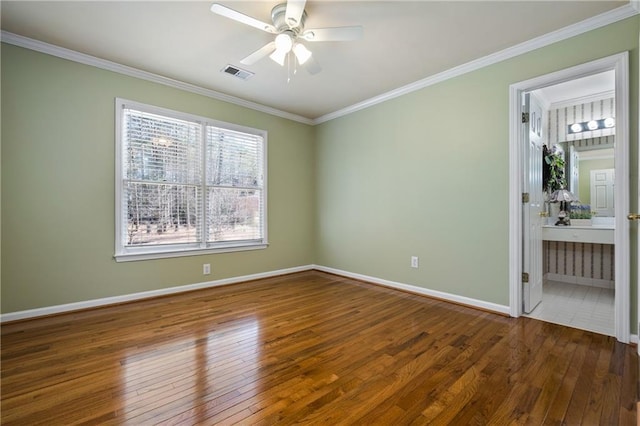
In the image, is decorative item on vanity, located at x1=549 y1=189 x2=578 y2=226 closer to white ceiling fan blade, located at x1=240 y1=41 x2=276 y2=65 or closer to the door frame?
the door frame

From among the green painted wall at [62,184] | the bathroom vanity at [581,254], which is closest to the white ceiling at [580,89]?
the bathroom vanity at [581,254]

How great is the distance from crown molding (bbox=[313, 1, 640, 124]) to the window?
2052mm

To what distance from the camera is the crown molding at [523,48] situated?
2.24m

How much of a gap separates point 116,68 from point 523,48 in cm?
411

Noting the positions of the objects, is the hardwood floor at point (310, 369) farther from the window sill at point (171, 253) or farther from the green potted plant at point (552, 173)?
the green potted plant at point (552, 173)

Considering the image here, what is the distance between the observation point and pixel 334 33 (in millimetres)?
2146

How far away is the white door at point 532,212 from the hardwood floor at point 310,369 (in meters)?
0.43

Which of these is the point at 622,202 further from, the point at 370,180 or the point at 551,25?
the point at 370,180

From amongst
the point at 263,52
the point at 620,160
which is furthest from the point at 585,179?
the point at 263,52

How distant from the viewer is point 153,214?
135 inches

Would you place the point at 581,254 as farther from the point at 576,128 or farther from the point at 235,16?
the point at 235,16

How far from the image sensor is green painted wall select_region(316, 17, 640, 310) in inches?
109

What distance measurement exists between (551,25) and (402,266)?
9.02 ft

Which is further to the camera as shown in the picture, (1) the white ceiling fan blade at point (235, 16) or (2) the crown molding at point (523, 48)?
(2) the crown molding at point (523, 48)
